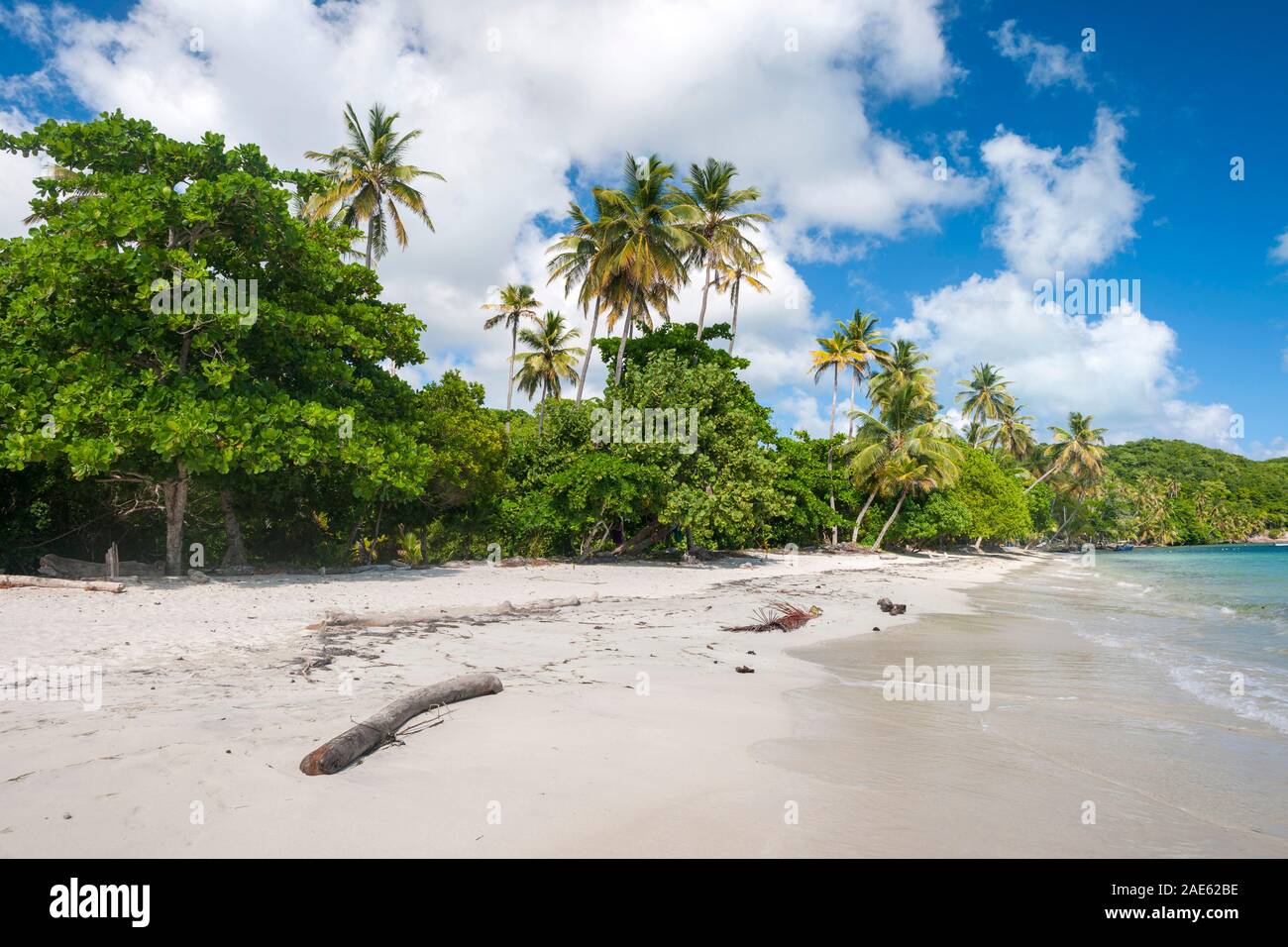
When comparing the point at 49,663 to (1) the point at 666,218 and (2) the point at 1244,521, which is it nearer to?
(1) the point at 666,218

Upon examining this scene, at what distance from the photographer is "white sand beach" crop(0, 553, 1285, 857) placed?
300cm

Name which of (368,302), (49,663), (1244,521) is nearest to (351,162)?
(368,302)

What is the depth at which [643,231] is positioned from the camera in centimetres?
2650

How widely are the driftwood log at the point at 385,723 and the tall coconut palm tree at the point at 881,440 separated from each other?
32.9 m

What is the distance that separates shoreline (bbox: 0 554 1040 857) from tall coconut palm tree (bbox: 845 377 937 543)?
28304 mm

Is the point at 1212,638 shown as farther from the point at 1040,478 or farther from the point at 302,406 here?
the point at 1040,478

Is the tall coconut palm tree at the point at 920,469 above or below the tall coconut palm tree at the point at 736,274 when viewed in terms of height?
below

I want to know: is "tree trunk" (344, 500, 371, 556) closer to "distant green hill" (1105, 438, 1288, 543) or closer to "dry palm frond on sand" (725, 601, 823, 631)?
"dry palm frond on sand" (725, 601, 823, 631)

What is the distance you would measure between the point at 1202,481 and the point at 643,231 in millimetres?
109327

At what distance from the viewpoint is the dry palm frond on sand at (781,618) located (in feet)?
34.8

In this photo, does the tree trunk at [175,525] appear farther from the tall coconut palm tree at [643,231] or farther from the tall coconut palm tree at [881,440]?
the tall coconut palm tree at [881,440]

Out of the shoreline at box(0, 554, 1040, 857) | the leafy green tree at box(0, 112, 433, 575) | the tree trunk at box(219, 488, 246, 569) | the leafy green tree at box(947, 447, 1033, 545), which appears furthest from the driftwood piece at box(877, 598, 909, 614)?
the leafy green tree at box(947, 447, 1033, 545)

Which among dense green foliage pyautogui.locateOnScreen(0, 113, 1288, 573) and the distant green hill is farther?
the distant green hill

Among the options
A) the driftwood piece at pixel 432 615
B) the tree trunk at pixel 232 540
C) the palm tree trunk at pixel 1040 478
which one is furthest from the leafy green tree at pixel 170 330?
the palm tree trunk at pixel 1040 478
